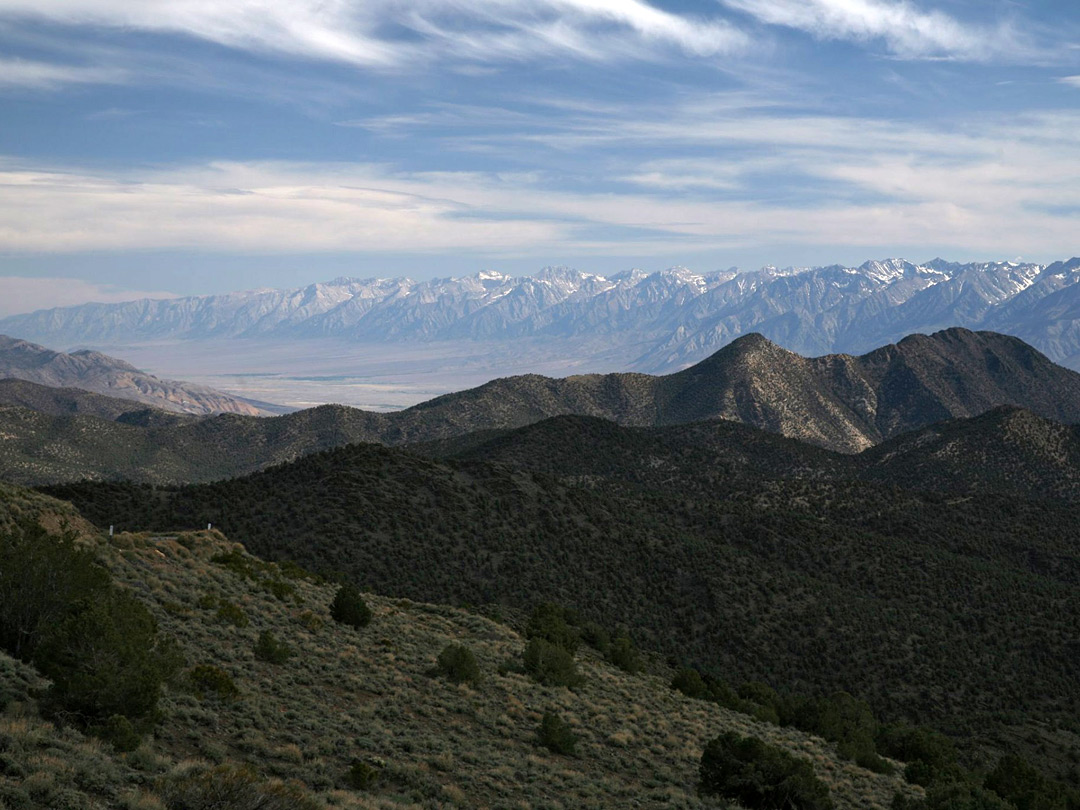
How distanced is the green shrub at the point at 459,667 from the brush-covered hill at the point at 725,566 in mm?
31936

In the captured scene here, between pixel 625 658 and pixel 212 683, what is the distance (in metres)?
28.2

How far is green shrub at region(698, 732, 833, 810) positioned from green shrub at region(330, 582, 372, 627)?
1694 centimetres

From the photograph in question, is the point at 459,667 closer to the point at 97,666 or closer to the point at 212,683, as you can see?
the point at 212,683

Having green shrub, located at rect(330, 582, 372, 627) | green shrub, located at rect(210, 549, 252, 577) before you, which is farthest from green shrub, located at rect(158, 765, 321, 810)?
green shrub, located at rect(210, 549, 252, 577)

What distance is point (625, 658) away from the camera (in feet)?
159

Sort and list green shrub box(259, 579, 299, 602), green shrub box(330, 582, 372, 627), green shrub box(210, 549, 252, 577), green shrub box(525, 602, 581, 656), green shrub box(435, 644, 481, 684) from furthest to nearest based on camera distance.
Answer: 1. green shrub box(525, 602, 581, 656)
2. green shrub box(210, 549, 252, 577)
3. green shrub box(259, 579, 299, 602)
4. green shrub box(330, 582, 372, 627)
5. green shrub box(435, 644, 481, 684)

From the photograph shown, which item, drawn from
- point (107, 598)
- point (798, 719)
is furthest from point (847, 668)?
point (107, 598)

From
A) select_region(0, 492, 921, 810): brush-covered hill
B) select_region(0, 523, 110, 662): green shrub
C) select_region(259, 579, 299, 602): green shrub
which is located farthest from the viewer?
select_region(259, 579, 299, 602): green shrub

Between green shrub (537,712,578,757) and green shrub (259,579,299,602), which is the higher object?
green shrub (259,579,299,602)

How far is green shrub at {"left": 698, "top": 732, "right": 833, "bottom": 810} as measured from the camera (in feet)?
88.3

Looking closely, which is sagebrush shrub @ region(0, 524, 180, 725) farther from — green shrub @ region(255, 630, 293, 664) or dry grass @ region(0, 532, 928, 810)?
green shrub @ region(255, 630, 293, 664)

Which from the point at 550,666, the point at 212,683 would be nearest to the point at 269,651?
the point at 212,683

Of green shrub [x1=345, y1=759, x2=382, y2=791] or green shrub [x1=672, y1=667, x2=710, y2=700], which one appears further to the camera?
green shrub [x1=672, y1=667, x2=710, y2=700]

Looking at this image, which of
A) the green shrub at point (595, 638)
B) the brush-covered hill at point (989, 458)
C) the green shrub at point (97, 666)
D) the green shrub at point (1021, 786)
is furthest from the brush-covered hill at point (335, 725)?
the brush-covered hill at point (989, 458)
